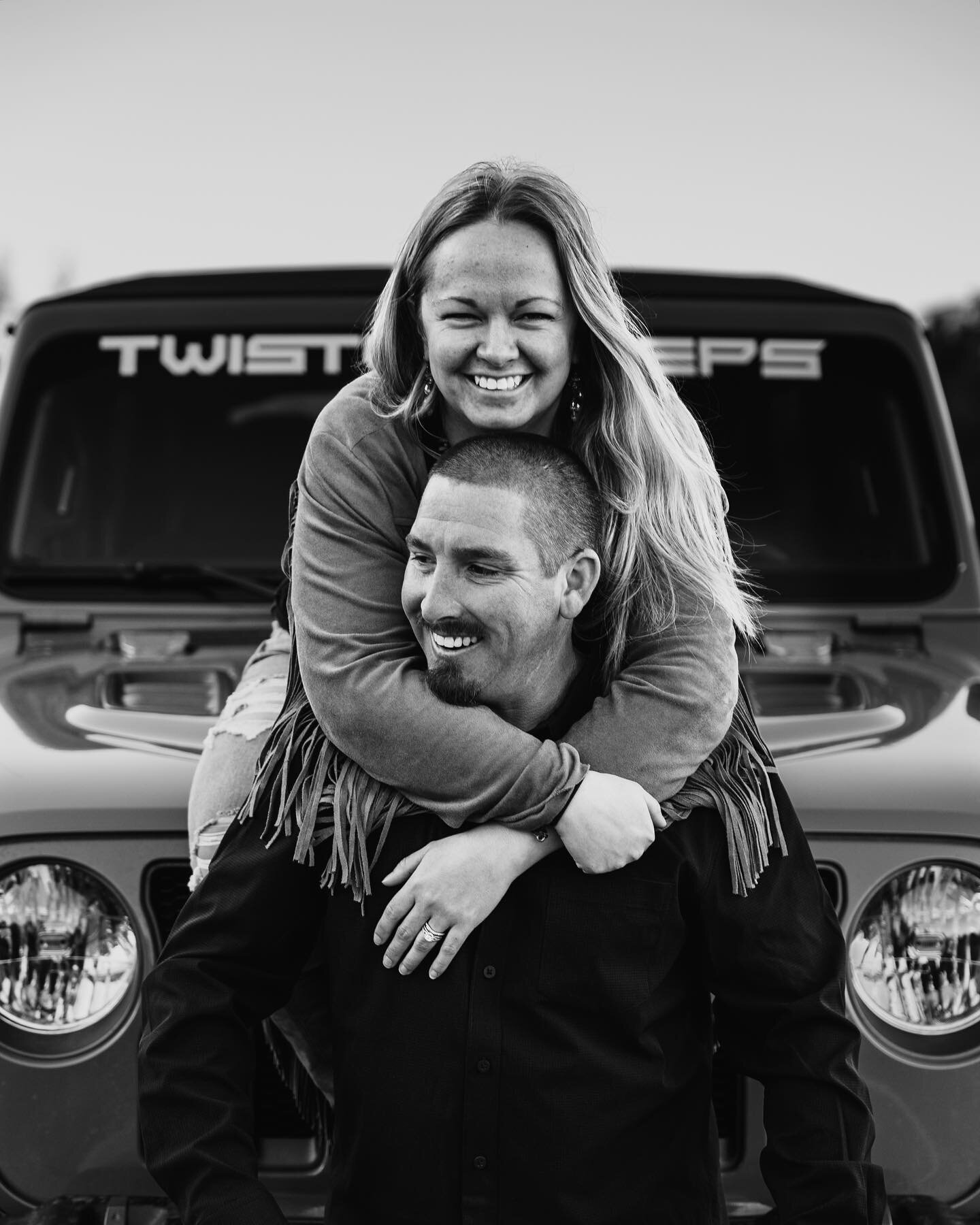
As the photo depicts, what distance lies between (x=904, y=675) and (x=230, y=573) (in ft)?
4.17

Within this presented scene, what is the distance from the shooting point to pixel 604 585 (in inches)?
73.0

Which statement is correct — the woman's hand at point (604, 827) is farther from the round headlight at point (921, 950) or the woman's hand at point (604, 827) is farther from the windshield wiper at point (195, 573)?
the windshield wiper at point (195, 573)

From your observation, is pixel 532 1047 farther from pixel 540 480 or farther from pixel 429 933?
pixel 540 480

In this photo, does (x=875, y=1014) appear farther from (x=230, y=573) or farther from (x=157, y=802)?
(x=230, y=573)

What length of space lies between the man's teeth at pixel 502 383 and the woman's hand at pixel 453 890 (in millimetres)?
545

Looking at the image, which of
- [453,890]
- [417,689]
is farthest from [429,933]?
[417,689]

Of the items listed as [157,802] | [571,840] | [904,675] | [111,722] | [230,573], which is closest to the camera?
[571,840]

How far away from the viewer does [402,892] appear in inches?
65.2

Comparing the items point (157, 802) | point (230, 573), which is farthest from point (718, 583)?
point (230, 573)

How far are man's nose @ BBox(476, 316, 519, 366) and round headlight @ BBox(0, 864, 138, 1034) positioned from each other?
2.89 ft

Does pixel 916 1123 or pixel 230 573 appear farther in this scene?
pixel 230 573

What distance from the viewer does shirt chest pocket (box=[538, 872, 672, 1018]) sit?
1654 millimetres

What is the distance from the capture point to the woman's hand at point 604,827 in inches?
64.3

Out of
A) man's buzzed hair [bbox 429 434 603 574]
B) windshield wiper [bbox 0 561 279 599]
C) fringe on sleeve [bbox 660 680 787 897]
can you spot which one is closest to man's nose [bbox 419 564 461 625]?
man's buzzed hair [bbox 429 434 603 574]
